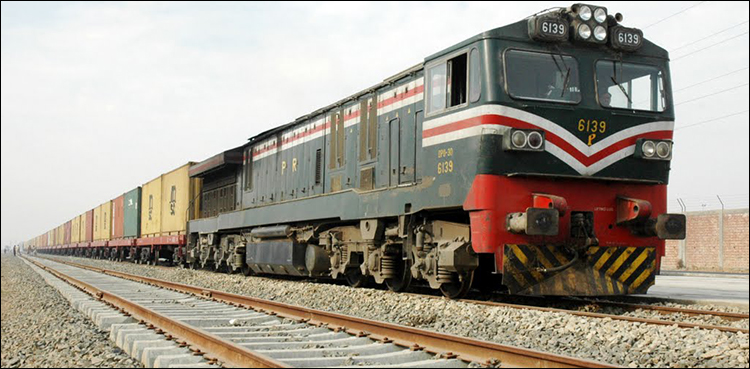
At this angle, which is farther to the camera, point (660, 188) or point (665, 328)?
point (660, 188)

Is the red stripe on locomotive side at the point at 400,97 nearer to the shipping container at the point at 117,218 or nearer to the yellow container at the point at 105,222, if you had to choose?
the shipping container at the point at 117,218

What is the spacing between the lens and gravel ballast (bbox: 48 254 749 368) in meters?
5.54

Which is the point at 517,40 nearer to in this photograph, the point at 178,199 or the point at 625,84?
the point at 625,84

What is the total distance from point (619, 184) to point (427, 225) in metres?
2.56

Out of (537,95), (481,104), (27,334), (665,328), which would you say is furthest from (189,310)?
(665,328)

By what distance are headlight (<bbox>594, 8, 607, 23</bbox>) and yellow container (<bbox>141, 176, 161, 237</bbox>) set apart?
21.6 metres

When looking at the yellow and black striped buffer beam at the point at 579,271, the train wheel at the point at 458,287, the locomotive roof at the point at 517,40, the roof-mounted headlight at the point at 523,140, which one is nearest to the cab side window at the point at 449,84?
the locomotive roof at the point at 517,40

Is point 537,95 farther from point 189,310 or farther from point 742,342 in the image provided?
point 189,310

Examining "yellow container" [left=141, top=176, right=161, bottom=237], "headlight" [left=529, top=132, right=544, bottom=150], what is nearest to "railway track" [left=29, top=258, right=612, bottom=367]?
"headlight" [left=529, top=132, right=544, bottom=150]

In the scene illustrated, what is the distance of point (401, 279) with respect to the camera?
11.1 metres

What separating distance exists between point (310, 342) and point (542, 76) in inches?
177

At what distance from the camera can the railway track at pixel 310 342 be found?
5.20 m

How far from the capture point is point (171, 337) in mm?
6523

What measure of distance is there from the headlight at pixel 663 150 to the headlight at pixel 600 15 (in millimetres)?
1704
